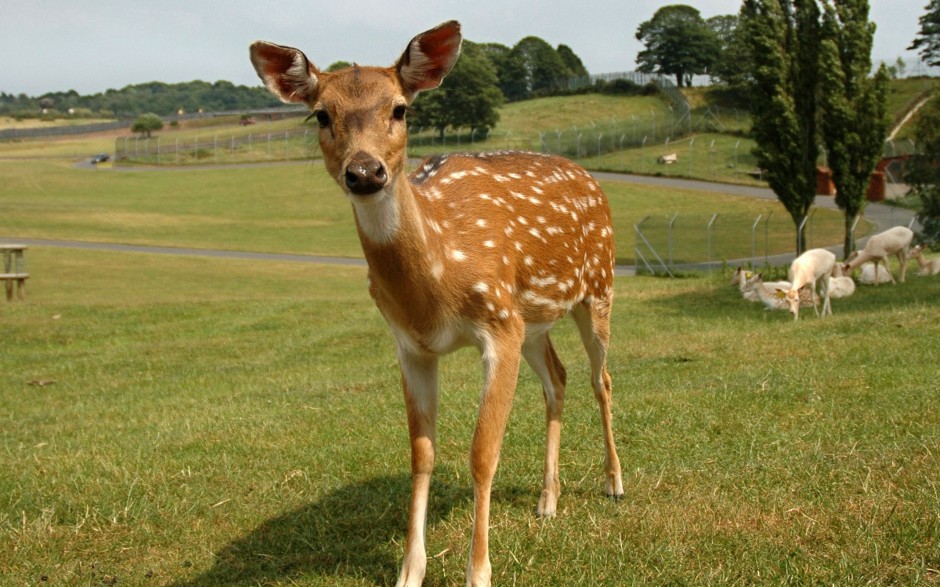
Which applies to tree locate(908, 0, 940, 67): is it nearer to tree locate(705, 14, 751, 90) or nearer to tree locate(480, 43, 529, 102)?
tree locate(705, 14, 751, 90)

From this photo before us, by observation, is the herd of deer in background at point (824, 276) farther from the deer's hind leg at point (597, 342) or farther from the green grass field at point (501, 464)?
the deer's hind leg at point (597, 342)

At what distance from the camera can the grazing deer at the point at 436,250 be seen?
5.43 meters

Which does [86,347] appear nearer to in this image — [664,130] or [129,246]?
[129,246]

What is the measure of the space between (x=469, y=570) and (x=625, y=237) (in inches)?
1782

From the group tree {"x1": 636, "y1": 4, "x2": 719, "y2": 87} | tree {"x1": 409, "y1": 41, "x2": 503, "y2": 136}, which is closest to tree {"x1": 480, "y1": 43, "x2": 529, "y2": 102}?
tree {"x1": 636, "y1": 4, "x2": 719, "y2": 87}

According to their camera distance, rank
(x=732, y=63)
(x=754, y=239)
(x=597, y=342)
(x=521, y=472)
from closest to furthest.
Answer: (x=597, y=342) < (x=521, y=472) < (x=754, y=239) < (x=732, y=63)

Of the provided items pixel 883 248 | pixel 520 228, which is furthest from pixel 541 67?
pixel 520 228

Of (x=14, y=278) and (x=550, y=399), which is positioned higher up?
(x=550, y=399)

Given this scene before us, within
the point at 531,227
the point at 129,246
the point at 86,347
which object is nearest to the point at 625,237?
the point at 129,246

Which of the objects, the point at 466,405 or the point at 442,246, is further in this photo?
the point at 466,405

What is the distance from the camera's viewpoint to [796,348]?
12805mm

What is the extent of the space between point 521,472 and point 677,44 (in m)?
126

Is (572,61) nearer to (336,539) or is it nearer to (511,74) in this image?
(511,74)

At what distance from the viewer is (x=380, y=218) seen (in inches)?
217
